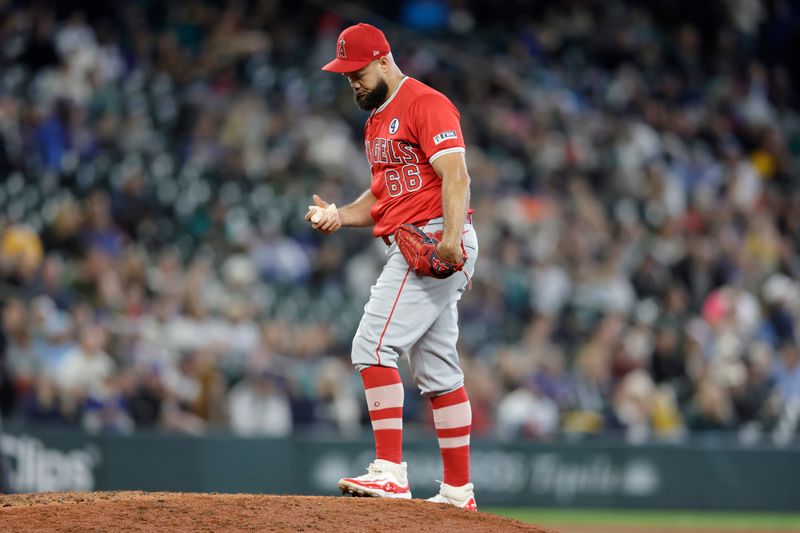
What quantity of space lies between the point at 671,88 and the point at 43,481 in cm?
1064

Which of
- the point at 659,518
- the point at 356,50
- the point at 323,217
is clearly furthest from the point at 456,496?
the point at 659,518

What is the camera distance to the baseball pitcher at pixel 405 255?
5.48 metres

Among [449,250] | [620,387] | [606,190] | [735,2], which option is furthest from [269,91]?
[449,250]

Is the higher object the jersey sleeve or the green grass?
the jersey sleeve

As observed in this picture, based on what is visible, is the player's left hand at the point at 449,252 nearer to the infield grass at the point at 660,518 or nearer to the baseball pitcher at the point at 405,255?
the baseball pitcher at the point at 405,255

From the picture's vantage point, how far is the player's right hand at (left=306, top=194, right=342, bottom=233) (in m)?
5.61

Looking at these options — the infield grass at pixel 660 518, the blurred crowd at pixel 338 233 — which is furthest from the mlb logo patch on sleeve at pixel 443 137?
the infield grass at pixel 660 518

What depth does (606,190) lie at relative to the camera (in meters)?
15.7

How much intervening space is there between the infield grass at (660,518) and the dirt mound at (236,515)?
6333mm

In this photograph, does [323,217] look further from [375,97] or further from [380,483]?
[380,483]

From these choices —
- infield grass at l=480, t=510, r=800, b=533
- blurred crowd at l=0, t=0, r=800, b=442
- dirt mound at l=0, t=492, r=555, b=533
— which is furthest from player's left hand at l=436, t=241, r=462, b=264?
infield grass at l=480, t=510, r=800, b=533

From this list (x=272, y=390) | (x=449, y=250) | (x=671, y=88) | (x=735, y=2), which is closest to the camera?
(x=449, y=250)

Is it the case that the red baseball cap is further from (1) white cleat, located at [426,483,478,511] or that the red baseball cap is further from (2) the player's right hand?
(1) white cleat, located at [426,483,478,511]

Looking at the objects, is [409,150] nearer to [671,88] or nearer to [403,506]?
[403,506]
